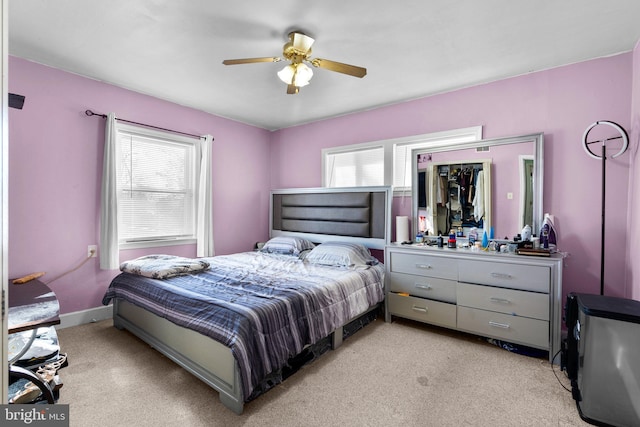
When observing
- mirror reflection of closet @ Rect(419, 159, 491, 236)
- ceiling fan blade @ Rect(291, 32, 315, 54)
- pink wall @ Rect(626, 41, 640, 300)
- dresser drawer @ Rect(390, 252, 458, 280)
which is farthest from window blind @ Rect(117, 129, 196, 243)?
pink wall @ Rect(626, 41, 640, 300)

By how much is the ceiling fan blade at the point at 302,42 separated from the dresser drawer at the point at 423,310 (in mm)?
2434

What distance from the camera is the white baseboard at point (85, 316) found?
2928 mm

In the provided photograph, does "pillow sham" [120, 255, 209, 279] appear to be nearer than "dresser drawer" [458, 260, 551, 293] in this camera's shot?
No

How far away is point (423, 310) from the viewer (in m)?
2.94

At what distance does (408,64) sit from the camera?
2699 mm

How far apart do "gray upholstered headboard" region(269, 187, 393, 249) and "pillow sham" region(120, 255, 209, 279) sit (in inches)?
64.5

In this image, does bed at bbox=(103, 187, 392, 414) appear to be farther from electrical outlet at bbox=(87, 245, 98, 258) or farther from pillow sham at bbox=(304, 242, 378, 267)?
electrical outlet at bbox=(87, 245, 98, 258)

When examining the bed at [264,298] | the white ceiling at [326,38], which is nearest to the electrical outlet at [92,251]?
the bed at [264,298]

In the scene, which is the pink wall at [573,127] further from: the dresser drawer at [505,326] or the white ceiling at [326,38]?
the dresser drawer at [505,326]

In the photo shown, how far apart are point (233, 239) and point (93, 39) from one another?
2.76 m

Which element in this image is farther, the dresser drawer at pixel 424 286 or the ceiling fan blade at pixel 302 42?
the dresser drawer at pixel 424 286

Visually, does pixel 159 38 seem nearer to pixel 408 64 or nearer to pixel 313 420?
pixel 408 64

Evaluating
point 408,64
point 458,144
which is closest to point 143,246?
point 408,64

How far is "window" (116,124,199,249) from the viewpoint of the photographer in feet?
11.0
